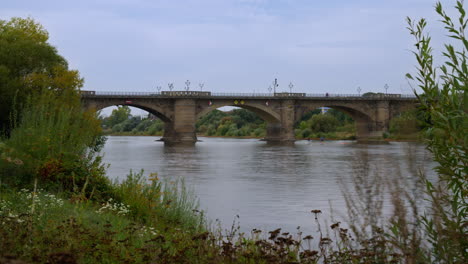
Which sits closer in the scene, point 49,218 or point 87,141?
point 49,218

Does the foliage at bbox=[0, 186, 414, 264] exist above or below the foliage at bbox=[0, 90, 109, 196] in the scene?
below

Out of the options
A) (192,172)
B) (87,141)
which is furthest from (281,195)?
(192,172)

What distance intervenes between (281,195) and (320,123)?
88.8m

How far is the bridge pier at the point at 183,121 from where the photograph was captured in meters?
78.2

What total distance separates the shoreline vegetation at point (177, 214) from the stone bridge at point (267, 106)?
198 ft

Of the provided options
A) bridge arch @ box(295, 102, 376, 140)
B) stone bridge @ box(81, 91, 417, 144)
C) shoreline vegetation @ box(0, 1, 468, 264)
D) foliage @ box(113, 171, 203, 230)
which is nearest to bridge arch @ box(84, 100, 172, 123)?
stone bridge @ box(81, 91, 417, 144)

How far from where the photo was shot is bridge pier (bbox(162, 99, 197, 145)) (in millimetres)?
78188

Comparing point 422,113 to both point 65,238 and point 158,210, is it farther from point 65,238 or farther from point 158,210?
point 158,210

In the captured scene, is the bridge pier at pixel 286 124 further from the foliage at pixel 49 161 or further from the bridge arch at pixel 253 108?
the foliage at pixel 49 161

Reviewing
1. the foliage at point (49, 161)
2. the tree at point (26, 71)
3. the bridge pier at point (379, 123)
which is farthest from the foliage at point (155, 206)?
the bridge pier at point (379, 123)

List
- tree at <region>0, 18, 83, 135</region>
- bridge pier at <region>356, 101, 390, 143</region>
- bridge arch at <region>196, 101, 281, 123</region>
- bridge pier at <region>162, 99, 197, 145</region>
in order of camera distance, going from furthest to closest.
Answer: bridge pier at <region>356, 101, 390, 143</region> < bridge arch at <region>196, 101, 281, 123</region> < bridge pier at <region>162, 99, 197, 145</region> < tree at <region>0, 18, 83, 135</region>

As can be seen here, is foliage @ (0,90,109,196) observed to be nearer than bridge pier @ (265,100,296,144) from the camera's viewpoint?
Yes

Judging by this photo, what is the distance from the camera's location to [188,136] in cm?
7894

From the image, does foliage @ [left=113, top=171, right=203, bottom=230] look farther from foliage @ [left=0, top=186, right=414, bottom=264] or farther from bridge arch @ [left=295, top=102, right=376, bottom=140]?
bridge arch @ [left=295, top=102, right=376, bottom=140]
